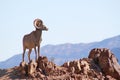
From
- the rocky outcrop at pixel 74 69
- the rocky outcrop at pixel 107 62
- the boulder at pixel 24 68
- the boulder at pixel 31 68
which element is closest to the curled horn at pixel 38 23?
the rocky outcrop at pixel 74 69

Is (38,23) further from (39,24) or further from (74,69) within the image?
(74,69)

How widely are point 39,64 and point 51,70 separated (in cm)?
102

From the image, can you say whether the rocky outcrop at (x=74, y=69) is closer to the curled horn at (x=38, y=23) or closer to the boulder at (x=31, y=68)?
the boulder at (x=31, y=68)

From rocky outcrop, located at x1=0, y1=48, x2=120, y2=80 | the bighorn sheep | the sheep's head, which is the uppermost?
the sheep's head

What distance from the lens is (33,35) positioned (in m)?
38.6

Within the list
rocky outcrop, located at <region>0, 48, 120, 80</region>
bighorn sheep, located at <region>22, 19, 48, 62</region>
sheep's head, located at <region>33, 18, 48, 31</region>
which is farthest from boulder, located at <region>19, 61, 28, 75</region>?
sheep's head, located at <region>33, 18, 48, 31</region>

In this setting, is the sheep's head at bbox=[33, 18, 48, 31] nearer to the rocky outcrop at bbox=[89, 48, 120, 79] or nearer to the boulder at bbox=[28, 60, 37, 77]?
the boulder at bbox=[28, 60, 37, 77]

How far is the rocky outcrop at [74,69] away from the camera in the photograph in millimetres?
34562

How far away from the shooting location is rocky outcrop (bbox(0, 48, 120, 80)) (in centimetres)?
3456

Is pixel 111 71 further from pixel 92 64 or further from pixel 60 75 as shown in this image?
pixel 60 75

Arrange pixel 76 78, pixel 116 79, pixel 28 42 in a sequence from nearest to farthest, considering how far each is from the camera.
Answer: pixel 76 78 < pixel 116 79 < pixel 28 42

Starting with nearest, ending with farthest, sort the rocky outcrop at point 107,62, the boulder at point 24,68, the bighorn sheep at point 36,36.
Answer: the boulder at point 24,68 → the rocky outcrop at point 107,62 → the bighorn sheep at point 36,36

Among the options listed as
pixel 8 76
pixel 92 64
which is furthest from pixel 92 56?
pixel 8 76

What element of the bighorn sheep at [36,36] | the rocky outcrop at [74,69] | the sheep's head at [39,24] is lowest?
the rocky outcrop at [74,69]
